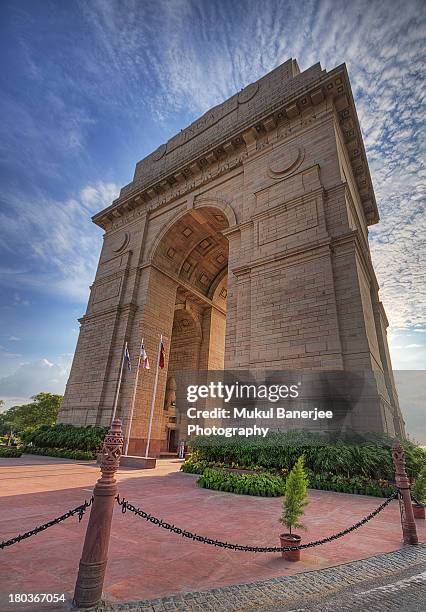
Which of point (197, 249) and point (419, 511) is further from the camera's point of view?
point (197, 249)

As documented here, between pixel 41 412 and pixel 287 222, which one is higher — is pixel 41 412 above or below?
below

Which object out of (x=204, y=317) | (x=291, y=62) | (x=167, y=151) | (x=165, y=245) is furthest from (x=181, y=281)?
A: (x=291, y=62)

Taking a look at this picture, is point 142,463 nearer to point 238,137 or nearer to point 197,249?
point 197,249

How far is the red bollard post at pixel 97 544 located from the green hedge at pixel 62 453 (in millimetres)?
13035

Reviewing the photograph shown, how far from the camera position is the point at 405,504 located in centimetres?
423

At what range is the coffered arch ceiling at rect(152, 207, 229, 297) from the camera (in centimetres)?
2017

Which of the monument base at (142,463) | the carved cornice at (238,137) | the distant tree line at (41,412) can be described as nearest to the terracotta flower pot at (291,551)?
the monument base at (142,463)

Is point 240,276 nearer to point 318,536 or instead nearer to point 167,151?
point 318,536

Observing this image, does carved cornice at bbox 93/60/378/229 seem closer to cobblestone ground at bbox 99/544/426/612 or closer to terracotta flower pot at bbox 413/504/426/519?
terracotta flower pot at bbox 413/504/426/519

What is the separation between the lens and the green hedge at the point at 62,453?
547 inches

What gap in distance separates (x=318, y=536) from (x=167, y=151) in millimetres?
26452

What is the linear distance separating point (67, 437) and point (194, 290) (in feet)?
40.9

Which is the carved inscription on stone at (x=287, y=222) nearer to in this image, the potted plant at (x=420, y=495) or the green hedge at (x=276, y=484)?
the green hedge at (x=276, y=484)

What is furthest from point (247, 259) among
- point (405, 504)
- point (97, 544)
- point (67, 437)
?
point (97, 544)
